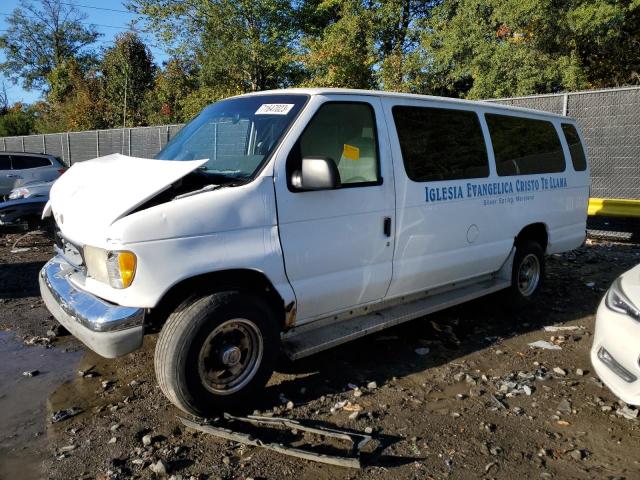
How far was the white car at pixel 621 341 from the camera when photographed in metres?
3.21

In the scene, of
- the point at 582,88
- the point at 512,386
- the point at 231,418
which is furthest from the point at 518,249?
the point at 582,88

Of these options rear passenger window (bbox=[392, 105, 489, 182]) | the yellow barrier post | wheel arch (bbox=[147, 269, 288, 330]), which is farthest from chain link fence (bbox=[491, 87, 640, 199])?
wheel arch (bbox=[147, 269, 288, 330])

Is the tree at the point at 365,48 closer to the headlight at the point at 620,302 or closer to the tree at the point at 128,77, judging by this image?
the tree at the point at 128,77

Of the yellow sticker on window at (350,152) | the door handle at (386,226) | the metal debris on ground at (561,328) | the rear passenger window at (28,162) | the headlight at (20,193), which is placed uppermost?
the yellow sticker on window at (350,152)

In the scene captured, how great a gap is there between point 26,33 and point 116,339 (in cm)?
6011

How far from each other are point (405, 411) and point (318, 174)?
1712mm

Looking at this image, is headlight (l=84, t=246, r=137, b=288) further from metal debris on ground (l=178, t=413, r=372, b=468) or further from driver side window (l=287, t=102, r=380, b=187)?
driver side window (l=287, t=102, r=380, b=187)

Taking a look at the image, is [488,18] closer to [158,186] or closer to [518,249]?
[518,249]

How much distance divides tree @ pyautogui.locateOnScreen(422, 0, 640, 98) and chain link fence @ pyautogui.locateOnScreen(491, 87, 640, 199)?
19.9 feet

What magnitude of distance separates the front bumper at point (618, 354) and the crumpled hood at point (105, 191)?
9.49ft

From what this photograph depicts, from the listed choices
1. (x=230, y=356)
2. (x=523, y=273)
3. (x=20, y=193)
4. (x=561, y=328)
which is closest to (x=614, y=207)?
(x=523, y=273)

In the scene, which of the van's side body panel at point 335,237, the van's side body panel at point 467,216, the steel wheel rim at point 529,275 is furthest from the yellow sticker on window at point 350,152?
the steel wheel rim at point 529,275

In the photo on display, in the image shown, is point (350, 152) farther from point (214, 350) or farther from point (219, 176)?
point (214, 350)

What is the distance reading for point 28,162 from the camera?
45.5 ft
